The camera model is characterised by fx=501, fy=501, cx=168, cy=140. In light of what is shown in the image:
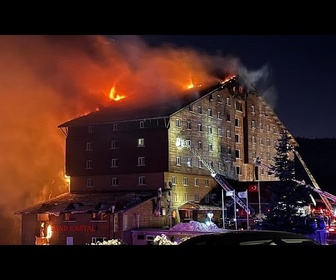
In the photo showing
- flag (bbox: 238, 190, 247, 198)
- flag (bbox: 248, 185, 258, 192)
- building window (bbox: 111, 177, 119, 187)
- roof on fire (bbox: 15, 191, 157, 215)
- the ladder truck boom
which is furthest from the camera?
the ladder truck boom

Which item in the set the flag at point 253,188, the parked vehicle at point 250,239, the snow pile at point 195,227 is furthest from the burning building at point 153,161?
the parked vehicle at point 250,239

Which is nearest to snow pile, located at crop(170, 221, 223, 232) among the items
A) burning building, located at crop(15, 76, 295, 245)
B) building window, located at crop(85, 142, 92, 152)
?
burning building, located at crop(15, 76, 295, 245)

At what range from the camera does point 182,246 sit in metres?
4.00

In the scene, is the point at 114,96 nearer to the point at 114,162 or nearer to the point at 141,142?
the point at 141,142

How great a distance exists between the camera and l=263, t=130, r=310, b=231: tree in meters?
12.2

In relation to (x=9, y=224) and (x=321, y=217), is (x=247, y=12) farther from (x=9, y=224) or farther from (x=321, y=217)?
(x=321, y=217)

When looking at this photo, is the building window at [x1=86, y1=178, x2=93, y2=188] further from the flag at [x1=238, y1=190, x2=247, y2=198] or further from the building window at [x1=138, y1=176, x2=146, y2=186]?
the flag at [x1=238, y1=190, x2=247, y2=198]

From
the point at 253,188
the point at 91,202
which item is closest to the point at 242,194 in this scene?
the point at 253,188

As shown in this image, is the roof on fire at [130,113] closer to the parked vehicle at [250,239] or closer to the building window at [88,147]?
the building window at [88,147]

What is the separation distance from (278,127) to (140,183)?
13.2ft

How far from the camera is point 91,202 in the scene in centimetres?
1390

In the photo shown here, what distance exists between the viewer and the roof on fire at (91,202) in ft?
44.2

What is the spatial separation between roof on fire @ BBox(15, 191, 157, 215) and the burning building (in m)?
0.03

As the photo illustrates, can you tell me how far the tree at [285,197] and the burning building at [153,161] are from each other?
2.63ft
